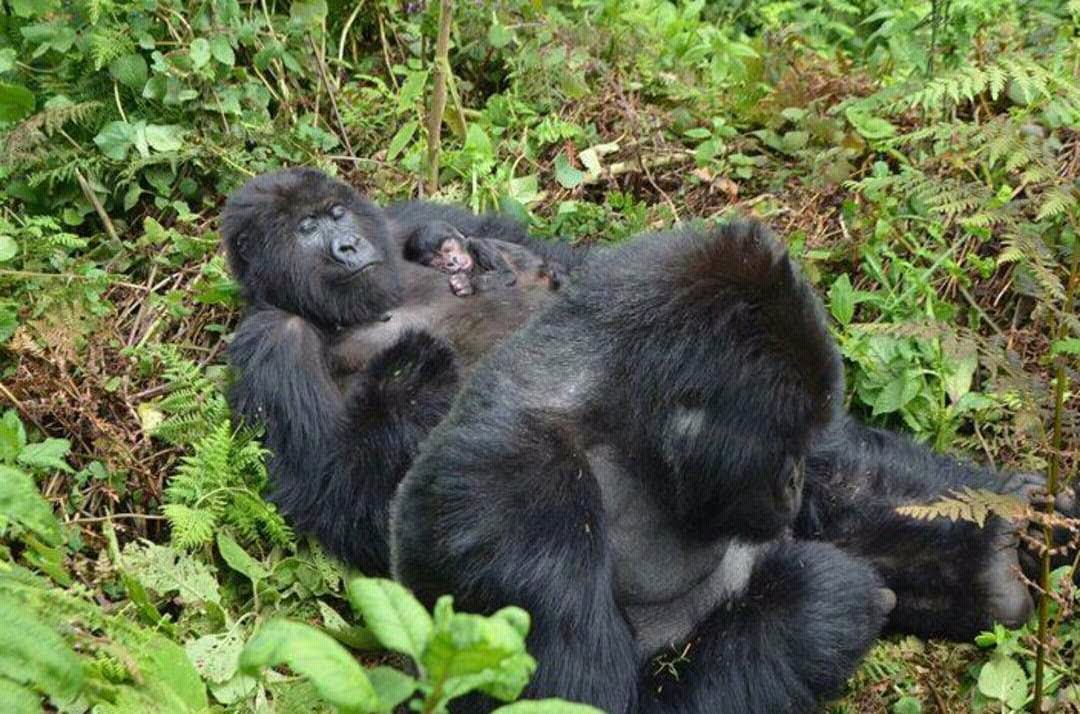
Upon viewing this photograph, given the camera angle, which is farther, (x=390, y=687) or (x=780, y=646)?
(x=780, y=646)

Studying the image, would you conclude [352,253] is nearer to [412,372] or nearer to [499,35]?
[412,372]

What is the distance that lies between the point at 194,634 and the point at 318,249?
1.73 m

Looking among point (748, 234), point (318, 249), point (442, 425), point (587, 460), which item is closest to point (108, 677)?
point (442, 425)

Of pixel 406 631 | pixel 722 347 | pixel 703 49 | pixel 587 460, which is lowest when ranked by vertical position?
pixel 703 49

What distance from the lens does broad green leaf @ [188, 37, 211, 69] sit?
655 centimetres

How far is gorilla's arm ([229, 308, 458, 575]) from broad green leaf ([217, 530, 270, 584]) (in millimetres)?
260

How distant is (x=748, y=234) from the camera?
3.91m

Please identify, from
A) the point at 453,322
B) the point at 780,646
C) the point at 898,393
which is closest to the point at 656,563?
the point at 780,646

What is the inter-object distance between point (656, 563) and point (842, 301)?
1737mm

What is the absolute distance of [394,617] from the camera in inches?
96.2

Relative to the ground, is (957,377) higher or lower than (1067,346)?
lower

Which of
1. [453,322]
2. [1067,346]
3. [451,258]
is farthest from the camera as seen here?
[451,258]

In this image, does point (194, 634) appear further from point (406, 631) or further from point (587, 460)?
point (406, 631)

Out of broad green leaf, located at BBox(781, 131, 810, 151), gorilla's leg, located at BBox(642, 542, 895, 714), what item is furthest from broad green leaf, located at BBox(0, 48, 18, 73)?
gorilla's leg, located at BBox(642, 542, 895, 714)
